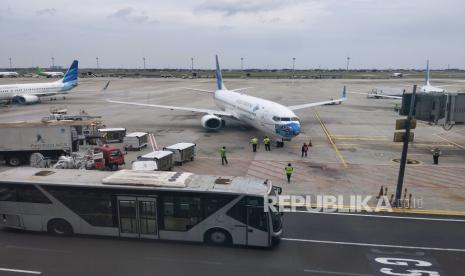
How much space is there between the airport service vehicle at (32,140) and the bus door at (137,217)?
55.1ft

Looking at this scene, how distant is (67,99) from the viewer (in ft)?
295

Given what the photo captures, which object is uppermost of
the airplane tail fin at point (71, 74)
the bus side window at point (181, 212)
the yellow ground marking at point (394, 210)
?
the airplane tail fin at point (71, 74)

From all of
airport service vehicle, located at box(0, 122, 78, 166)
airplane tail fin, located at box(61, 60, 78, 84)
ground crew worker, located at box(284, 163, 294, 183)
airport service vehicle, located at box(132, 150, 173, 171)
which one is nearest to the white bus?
airport service vehicle, located at box(132, 150, 173, 171)

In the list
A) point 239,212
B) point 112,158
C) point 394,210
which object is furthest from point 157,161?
point 394,210

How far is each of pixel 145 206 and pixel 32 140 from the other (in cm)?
1898

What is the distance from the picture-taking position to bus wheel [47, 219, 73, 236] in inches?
765

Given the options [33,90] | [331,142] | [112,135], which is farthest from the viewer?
[33,90]

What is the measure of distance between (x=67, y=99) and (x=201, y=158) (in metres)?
64.9

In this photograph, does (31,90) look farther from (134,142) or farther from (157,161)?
(157,161)

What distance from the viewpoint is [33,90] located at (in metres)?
78.9

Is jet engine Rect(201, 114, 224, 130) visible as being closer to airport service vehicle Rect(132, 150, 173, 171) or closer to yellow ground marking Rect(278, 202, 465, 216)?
airport service vehicle Rect(132, 150, 173, 171)

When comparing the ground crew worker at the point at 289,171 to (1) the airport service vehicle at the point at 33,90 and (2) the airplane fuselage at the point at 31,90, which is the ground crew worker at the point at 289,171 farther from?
(2) the airplane fuselage at the point at 31,90

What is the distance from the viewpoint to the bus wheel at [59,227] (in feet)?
63.7

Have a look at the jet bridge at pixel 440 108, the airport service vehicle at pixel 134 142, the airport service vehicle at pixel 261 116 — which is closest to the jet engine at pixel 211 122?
the airport service vehicle at pixel 261 116
